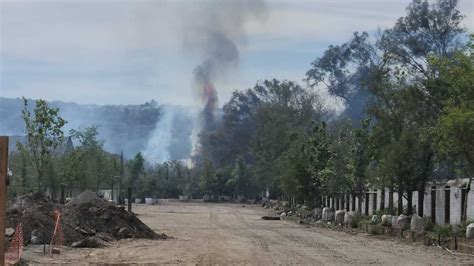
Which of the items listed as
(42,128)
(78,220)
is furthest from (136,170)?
(78,220)

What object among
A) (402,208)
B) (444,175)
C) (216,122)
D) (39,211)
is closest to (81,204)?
(39,211)

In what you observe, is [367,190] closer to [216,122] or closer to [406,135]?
[406,135]

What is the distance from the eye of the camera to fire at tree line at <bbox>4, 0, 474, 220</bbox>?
88.2 feet

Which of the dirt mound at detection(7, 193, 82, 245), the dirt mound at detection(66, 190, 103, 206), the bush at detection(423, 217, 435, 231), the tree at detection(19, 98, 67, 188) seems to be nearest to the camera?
the dirt mound at detection(7, 193, 82, 245)

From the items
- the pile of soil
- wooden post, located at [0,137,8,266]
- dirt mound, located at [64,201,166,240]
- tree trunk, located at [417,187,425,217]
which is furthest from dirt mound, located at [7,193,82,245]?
wooden post, located at [0,137,8,266]

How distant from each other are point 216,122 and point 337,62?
53677 millimetres

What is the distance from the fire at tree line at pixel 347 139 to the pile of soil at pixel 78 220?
933 centimetres

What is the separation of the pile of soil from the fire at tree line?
367 inches

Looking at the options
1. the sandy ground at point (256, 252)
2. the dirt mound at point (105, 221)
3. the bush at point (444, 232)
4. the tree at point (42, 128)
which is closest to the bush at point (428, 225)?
the bush at point (444, 232)

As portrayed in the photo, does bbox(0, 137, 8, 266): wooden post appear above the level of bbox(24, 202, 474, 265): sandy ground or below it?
above

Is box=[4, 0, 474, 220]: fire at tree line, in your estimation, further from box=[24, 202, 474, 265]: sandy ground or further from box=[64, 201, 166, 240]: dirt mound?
box=[64, 201, 166, 240]: dirt mound

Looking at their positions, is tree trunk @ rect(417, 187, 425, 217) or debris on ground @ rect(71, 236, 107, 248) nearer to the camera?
debris on ground @ rect(71, 236, 107, 248)

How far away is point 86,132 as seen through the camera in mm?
61688

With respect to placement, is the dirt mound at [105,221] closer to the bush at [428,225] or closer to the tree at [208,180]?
the bush at [428,225]
